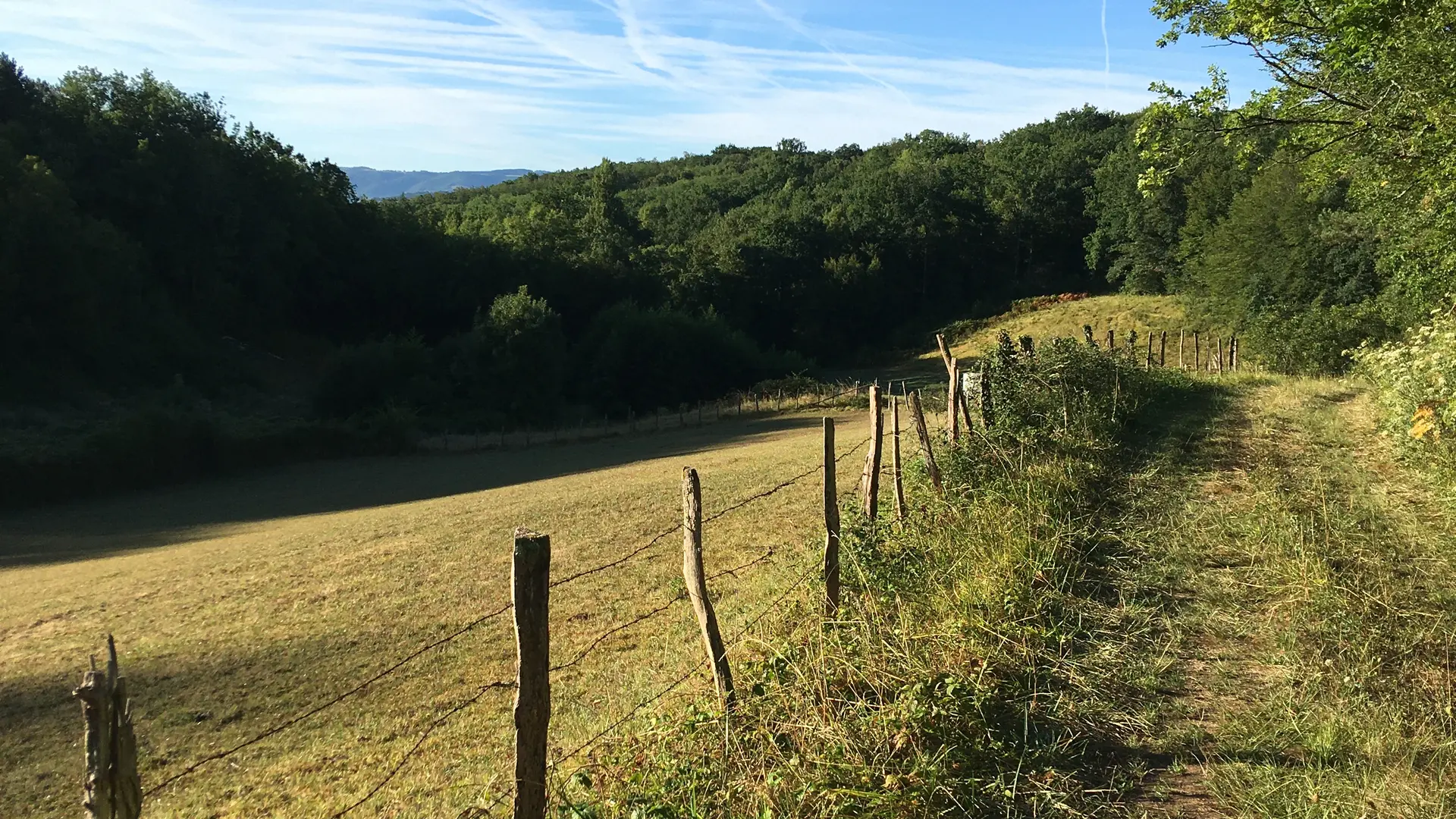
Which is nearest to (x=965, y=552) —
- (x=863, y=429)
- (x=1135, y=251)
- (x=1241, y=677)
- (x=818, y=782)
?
(x=1241, y=677)

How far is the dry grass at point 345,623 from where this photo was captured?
635cm

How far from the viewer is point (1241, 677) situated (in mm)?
4590

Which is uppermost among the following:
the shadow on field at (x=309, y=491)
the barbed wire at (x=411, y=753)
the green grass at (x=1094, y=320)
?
the green grass at (x=1094, y=320)

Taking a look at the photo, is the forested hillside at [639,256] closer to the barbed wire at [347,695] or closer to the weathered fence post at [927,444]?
the weathered fence post at [927,444]

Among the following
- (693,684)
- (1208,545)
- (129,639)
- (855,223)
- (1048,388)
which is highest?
(855,223)

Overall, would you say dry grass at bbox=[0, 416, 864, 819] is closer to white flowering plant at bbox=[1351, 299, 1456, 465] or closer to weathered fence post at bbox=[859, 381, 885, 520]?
weathered fence post at bbox=[859, 381, 885, 520]

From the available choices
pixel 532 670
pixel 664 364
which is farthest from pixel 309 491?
pixel 532 670

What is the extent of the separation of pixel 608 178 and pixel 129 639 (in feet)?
212

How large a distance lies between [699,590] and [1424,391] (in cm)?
826

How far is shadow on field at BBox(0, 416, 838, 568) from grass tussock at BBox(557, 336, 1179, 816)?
60.7 feet

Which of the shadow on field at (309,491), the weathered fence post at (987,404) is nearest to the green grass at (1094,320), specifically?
the shadow on field at (309,491)

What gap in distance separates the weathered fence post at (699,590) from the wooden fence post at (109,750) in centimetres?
215

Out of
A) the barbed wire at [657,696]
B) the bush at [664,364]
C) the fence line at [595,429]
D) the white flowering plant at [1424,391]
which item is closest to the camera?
the barbed wire at [657,696]

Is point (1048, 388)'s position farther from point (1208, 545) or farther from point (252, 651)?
point (252, 651)
